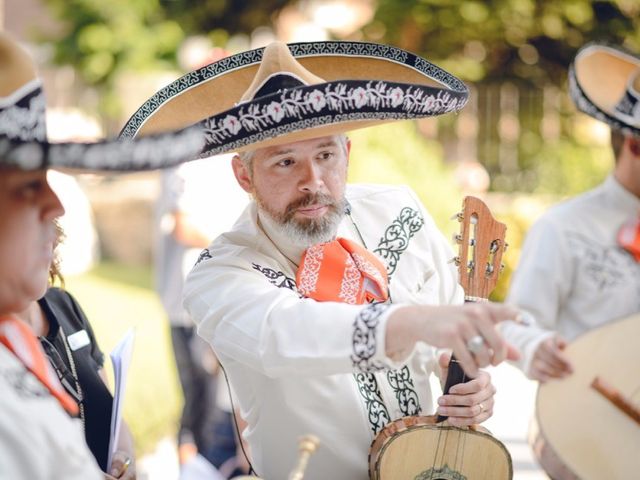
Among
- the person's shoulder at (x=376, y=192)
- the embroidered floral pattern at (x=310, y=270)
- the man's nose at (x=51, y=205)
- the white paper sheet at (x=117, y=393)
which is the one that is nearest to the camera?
the man's nose at (x=51, y=205)

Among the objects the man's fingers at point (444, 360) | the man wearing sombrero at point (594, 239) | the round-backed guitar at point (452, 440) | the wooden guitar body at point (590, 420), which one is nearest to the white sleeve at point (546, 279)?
the man wearing sombrero at point (594, 239)

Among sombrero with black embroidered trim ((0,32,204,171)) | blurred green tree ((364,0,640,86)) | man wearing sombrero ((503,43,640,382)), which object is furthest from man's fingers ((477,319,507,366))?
blurred green tree ((364,0,640,86))

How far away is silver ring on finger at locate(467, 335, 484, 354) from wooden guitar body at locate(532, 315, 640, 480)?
3.14 feet

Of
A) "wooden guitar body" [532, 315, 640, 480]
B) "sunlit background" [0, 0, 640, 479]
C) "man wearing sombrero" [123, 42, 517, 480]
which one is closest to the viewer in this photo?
"man wearing sombrero" [123, 42, 517, 480]

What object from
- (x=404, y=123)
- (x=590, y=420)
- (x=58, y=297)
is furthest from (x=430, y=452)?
(x=404, y=123)

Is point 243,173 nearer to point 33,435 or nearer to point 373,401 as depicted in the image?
point 373,401

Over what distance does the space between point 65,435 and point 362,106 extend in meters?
1.00

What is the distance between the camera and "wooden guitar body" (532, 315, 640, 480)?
277cm

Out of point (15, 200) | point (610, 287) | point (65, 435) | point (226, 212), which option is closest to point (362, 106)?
point (15, 200)

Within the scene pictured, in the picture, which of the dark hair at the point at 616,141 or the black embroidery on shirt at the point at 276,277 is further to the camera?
the dark hair at the point at 616,141

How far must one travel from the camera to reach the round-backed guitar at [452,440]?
2.45 metres

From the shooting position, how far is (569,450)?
2.78 m

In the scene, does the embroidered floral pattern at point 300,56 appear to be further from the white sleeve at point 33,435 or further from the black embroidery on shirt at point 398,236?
the white sleeve at point 33,435

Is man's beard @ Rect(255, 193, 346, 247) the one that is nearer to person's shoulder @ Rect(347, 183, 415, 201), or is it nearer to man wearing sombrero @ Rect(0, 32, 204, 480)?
person's shoulder @ Rect(347, 183, 415, 201)
